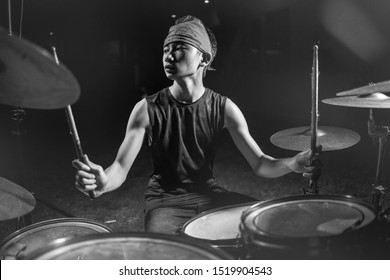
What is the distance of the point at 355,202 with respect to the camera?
1.46 m

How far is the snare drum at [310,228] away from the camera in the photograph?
1.13 metres

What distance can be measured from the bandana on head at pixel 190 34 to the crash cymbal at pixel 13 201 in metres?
1.03

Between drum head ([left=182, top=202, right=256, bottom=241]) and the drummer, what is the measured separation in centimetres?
23

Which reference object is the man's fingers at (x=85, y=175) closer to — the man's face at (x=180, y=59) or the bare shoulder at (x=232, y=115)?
the man's face at (x=180, y=59)

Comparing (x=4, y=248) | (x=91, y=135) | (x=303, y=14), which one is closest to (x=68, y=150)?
(x=91, y=135)

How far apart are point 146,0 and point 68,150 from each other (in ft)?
13.2

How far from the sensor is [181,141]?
7.29 ft

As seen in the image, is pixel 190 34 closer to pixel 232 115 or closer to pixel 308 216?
pixel 232 115

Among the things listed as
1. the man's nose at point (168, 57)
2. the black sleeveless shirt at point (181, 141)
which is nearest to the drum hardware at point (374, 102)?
the black sleeveless shirt at point (181, 141)

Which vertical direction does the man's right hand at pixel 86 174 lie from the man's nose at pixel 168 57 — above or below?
below

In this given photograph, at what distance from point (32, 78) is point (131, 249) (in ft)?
2.02

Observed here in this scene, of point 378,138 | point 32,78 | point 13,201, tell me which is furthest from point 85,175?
point 378,138

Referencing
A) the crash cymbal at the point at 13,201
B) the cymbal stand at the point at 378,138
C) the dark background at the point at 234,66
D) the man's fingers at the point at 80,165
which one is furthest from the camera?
the dark background at the point at 234,66
